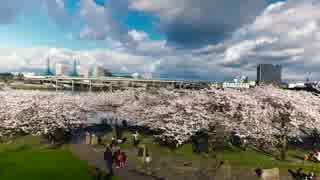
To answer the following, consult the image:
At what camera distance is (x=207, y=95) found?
48.8 meters

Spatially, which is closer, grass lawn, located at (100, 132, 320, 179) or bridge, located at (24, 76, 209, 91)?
grass lawn, located at (100, 132, 320, 179)

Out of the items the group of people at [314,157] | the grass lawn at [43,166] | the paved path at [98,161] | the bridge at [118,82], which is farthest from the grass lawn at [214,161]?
the bridge at [118,82]

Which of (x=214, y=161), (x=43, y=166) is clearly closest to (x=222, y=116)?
(x=214, y=161)

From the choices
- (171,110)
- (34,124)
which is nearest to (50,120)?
(34,124)

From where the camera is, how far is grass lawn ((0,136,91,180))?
99.2 ft

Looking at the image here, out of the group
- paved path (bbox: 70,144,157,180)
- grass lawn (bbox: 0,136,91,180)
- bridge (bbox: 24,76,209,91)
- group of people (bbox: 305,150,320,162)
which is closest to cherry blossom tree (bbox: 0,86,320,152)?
group of people (bbox: 305,150,320,162)

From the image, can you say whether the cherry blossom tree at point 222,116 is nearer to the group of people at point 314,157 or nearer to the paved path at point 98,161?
the group of people at point 314,157

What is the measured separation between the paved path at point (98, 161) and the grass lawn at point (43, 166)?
1.21m

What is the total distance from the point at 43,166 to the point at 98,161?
587cm

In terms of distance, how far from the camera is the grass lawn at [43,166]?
3025cm

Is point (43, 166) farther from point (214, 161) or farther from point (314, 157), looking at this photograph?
point (314, 157)

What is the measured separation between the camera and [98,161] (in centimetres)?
3847

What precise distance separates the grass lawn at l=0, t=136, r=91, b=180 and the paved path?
1.21 m

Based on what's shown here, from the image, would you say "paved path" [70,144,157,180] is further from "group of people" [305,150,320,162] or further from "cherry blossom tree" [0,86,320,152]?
"group of people" [305,150,320,162]
